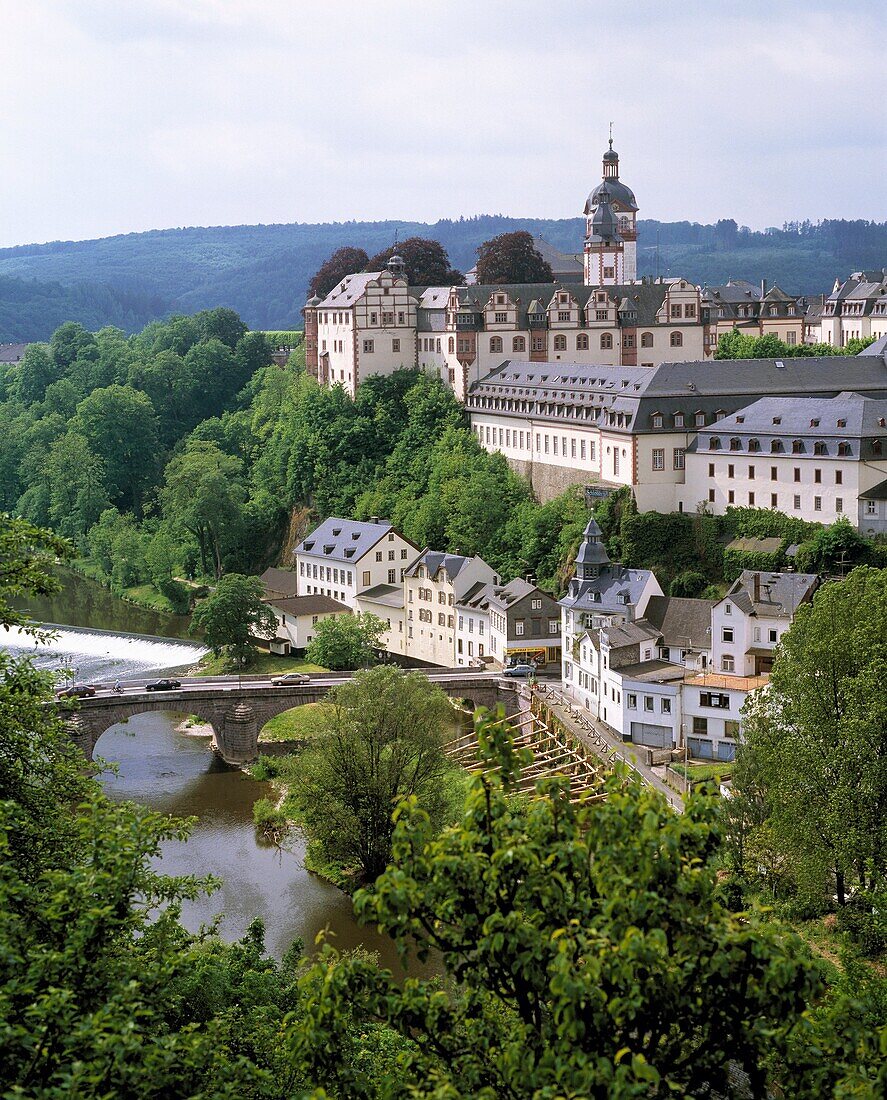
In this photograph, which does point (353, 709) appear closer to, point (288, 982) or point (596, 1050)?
point (288, 982)

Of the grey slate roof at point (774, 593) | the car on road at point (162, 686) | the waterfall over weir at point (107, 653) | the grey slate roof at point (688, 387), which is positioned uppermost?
the grey slate roof at point (688, 387)

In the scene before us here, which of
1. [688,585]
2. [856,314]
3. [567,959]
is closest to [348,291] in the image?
[856,314]

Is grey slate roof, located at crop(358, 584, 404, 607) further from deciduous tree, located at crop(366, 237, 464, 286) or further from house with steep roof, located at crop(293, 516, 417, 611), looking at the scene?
deciduous tree, located at crop(366, 237, 464, 286)

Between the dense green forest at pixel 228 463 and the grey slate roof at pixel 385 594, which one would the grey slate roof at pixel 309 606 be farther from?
the dense green forest at pixel 228 463

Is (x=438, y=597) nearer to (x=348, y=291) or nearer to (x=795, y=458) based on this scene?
(x=795, y=458)

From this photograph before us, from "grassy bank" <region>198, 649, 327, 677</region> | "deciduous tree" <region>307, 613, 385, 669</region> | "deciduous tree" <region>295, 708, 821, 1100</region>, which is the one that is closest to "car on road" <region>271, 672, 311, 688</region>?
"deciduous tree" <region>307, 613, 385, 669</region>

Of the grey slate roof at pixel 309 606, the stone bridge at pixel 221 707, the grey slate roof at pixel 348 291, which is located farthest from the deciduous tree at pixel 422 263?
the stone bridge at pixel 221 707
